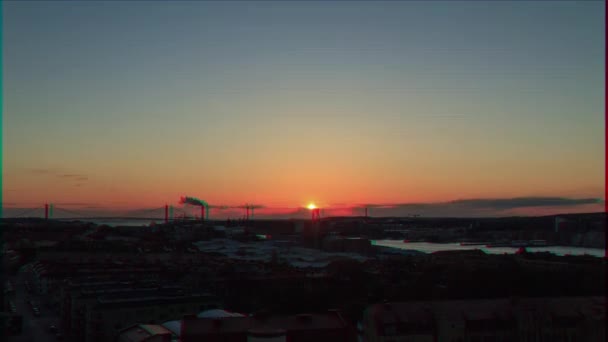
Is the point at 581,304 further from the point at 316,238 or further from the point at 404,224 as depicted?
the point at 404,224

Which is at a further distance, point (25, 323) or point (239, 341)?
point (25, 323)

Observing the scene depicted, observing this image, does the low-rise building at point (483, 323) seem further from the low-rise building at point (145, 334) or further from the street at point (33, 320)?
the street at point (33, 320)

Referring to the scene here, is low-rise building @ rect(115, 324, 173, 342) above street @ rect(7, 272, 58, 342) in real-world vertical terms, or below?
above

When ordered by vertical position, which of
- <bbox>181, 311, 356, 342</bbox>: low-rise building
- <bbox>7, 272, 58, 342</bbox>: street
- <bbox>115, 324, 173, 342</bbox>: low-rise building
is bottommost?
<bbox>7, 272, 58, 342</bbox>: street

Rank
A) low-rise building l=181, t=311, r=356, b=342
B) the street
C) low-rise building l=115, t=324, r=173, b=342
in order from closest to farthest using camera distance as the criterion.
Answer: low-rise building l=181, t=311, r=356, b=342 → low-rise building l=115, t=324, r=173, b=342 → the street

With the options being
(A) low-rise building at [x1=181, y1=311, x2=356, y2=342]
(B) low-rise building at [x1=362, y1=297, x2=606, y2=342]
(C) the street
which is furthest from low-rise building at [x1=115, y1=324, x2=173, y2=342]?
(C) the street

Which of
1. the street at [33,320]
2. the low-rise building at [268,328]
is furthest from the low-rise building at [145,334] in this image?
the street at [33,320]

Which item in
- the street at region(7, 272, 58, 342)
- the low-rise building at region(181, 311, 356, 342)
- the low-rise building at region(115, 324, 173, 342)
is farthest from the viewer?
the street at region(7, 272, 58, 342)

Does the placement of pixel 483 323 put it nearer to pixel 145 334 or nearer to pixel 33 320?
pixel 145 334

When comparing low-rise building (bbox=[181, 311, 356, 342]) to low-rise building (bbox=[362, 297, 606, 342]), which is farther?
low-rise building (bbox=[362, 297, 606, 342])

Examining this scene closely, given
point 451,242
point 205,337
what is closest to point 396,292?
point 205,337

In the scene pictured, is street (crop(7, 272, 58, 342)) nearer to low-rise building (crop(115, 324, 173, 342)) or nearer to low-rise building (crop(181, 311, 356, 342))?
low-rise building (crop(115, 324, 173, 342))
